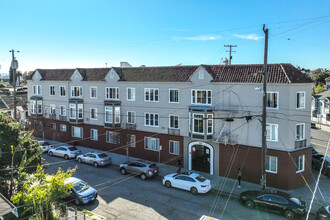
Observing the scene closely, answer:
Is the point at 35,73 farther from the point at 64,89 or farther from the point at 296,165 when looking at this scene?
the point at 296,165

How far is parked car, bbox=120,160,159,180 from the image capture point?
80.5 feet

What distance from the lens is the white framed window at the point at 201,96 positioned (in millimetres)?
25844

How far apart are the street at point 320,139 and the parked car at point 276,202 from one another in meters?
18.9

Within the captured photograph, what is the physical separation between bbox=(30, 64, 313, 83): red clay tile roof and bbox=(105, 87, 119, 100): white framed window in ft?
5.07

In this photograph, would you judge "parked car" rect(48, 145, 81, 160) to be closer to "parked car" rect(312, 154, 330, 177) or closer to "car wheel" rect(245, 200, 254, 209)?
"car wheel" rect(245, 200, 254, 209)

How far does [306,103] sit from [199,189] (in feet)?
38.4

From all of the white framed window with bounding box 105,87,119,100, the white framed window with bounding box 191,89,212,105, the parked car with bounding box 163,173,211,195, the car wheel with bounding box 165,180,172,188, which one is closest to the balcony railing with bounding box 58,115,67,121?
the white framed window with bounding box 105,87,119,100

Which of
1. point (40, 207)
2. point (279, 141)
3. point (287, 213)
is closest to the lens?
point (40, 207)

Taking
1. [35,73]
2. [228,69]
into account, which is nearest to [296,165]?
[228,69]

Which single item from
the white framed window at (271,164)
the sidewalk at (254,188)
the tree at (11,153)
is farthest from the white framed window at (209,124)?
the tree at (11,153)

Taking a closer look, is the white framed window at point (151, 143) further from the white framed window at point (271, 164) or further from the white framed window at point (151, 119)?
the white framed window at point (271, 164)

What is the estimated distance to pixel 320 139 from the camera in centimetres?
4031

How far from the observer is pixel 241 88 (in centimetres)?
2391

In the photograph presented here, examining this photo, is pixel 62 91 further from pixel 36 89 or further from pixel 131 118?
pixel 131 118
